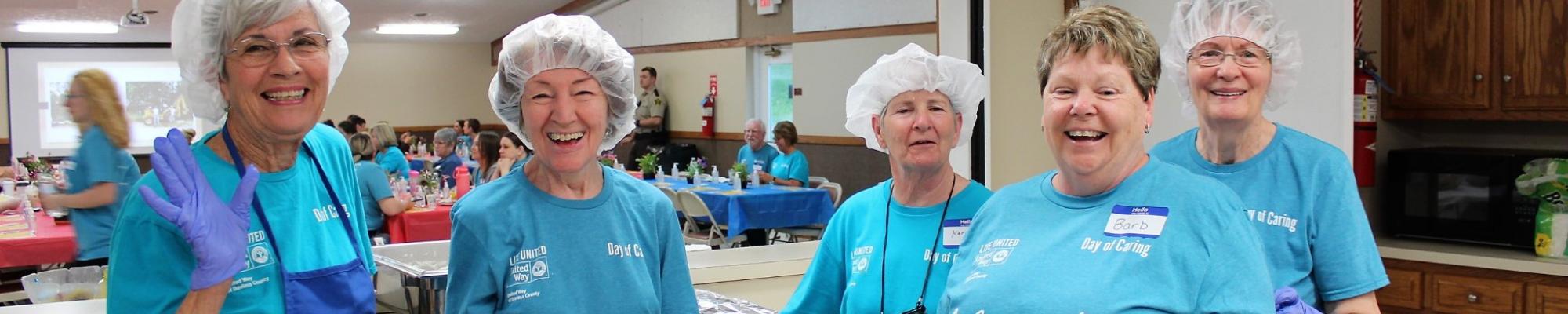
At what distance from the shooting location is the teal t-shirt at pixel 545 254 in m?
1.94

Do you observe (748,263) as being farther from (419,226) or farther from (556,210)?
(419,226)

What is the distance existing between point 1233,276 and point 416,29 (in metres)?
11.9

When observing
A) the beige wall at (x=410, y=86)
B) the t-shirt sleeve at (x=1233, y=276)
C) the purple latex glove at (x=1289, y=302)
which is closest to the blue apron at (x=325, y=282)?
the t-shirt sleeve at (x=1233, y=276)

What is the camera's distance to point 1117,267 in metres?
1.62

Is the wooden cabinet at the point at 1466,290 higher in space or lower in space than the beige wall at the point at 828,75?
lower

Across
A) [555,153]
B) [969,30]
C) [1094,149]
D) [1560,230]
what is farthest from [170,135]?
[1560,230]

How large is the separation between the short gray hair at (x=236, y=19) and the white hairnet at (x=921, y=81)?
1.06 meters

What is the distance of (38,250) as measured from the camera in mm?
5348

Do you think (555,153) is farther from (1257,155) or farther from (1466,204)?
(1466,204)

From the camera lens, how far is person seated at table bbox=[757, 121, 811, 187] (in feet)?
26.0

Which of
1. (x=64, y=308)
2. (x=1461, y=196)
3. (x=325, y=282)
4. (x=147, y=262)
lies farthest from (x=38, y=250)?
(x=1461, y=196)

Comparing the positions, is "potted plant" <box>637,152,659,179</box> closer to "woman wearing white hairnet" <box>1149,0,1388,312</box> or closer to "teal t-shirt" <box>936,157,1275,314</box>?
"woman wearing white hairnet" <box>1149,0,1388,312</box>

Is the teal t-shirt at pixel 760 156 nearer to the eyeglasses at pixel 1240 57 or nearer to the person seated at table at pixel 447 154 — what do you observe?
the person seated at table at pixel 447 154

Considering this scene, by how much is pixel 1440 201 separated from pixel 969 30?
83.5 inches
